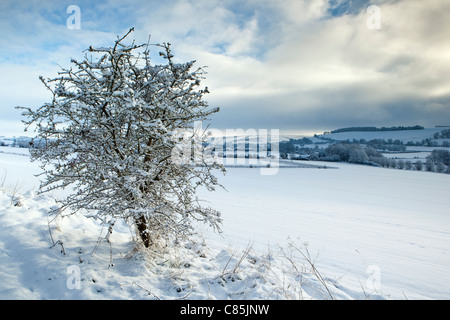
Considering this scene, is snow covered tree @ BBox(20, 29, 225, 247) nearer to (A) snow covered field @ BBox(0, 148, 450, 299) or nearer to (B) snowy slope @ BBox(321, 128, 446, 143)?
(A) snow covered field @ BBox(0, 148, 450, 299)

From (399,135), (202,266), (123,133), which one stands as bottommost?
(202,266)

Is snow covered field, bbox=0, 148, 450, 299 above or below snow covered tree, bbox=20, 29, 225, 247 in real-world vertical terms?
below

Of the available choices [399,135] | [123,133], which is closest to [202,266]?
[123,133]

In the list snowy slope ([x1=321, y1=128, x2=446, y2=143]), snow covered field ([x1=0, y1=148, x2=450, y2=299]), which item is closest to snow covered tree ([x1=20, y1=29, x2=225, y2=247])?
snow covered field ([x1=0, y1=148, x2=450, y2=299])

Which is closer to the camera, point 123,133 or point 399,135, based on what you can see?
point 123,133

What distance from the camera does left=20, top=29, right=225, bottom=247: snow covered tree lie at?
2918 mm

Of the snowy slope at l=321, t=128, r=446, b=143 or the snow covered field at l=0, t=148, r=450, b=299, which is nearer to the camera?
the snow covered field at l=0, t=148, r=450, b=299

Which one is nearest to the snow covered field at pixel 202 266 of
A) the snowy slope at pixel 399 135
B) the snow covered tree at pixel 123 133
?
the snow covered tree at pixel 123 133

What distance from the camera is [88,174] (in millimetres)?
3389

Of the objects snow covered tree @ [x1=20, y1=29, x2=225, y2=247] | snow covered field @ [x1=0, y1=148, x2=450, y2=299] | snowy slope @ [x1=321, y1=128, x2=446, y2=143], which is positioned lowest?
snow covered field @ [x1=0, y1=148, x2=450, y2=299]

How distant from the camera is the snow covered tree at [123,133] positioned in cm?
292

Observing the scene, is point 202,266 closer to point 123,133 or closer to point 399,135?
point 123,133

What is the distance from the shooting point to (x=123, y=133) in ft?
11.2
